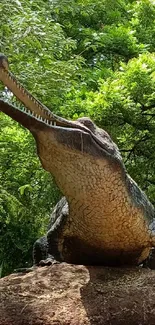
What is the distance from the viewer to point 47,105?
6383 mm

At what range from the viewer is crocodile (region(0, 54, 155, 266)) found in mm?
3156

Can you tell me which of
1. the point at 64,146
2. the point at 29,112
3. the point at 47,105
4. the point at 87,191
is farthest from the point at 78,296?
the point at 47,105

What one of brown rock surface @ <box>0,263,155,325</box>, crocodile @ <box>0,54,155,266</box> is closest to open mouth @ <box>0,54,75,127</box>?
crocodile @ <box>0,54,155,266</box>

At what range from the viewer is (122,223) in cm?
349

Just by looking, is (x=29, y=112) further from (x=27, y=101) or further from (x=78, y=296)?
(x=78, y=296)

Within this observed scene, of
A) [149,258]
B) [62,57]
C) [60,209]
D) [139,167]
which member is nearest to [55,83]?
[139,167]

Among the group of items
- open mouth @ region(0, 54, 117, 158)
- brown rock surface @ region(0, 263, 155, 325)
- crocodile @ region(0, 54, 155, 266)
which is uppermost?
open mouth @ region(0, 54, 117, 158)

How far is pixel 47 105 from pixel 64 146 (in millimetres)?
3254

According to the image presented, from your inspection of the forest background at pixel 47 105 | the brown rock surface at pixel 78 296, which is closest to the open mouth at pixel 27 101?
the forest background at pixel 47 105

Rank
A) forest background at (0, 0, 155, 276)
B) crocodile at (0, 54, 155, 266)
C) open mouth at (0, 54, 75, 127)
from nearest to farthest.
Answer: open mouth at (0, 54, 75, 127) → crocodile at (0, 54, 155, 266) → forest background at (0, 0, 155, 276)

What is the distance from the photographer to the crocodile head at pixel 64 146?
310cm

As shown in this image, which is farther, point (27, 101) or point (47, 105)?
point (47, 105)

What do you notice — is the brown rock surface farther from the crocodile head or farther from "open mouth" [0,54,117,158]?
"open mouth" [0,54,117,158]

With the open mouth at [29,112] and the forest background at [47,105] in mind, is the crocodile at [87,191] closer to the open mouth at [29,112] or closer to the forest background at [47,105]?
the open mouth at [29,112]
